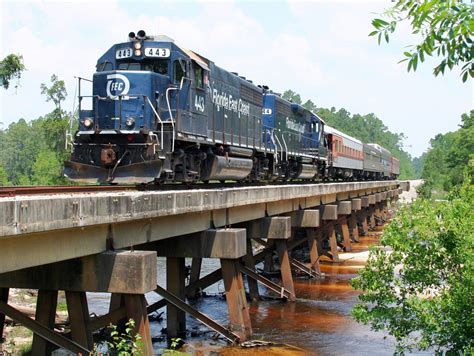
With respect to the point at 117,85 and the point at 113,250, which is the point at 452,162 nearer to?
the point at 117,85

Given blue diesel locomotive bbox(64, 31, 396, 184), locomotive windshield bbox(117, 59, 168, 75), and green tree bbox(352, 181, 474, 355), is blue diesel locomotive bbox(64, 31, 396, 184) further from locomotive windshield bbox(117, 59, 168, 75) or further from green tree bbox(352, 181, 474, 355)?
green tree bbox(352, 181, 474, 355)

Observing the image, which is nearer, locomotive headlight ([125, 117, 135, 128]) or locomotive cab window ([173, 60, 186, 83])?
locomotive headlight ([125, 117, 135, 128])

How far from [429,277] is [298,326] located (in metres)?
5.35

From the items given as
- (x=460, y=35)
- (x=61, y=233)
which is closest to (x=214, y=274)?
(x=61, y=233)

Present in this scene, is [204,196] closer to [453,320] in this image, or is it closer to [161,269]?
[453,320]

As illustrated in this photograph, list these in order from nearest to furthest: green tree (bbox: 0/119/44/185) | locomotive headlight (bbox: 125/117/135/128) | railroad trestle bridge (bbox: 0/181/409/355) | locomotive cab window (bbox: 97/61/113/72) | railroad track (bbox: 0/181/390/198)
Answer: railroad trestle bridge (bbox: 0/181/409/355)
railroad track (bbox: 0/181/390/198)
locomotive headlight (bbox: 125/117/135/128)
locomotive cab window (bbox: 97/61/113/72)
green tree (bbox: 0/119/44/185)

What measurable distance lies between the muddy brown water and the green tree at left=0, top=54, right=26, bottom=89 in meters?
18.8

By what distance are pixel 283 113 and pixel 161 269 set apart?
27.8ft

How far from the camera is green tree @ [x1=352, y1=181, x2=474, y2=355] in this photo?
9844 millimetres

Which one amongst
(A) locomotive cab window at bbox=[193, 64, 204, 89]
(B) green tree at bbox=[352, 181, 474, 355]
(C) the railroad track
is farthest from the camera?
(A) locomotive cab window at bbox=[193, 64, 204, 89]

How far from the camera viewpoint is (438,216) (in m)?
11.4

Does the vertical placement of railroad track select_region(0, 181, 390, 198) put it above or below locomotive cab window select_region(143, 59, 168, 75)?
below

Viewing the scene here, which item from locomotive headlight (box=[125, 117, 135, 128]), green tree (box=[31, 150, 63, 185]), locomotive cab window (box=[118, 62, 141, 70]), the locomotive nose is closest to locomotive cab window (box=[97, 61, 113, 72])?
locomotive cab window (box=[118, 62, 141, 70])

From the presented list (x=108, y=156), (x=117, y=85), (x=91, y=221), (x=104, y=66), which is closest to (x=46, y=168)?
(x=104, y=66)
